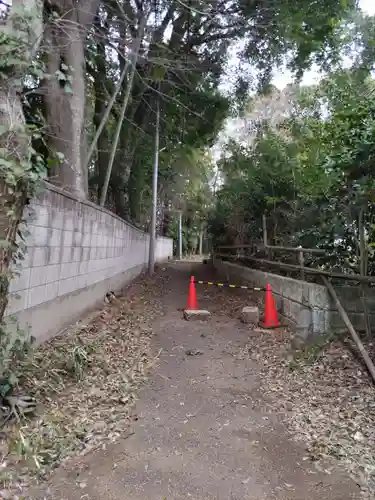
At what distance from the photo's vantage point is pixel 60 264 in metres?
5.02

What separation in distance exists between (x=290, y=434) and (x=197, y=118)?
12.1m

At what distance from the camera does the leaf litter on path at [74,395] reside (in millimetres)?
2672

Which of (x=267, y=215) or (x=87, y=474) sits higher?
(x=267, y=215)

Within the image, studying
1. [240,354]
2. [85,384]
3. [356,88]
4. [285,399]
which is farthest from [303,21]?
[85,384]

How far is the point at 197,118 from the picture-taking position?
1352 centimetres

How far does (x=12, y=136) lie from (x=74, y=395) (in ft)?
8.01

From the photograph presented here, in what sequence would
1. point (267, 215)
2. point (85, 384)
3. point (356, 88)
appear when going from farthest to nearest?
point (267, 215), point (356, 88), point (85, 384)

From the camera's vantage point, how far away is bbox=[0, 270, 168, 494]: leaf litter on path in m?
2.67

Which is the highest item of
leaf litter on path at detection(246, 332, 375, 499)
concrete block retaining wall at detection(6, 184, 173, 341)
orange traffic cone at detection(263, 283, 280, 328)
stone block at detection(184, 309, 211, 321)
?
A: concrete block retaining wall at detection(6, 184, 173, 341)

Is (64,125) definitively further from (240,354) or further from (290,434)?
(290,434)

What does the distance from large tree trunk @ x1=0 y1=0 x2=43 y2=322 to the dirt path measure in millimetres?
1390

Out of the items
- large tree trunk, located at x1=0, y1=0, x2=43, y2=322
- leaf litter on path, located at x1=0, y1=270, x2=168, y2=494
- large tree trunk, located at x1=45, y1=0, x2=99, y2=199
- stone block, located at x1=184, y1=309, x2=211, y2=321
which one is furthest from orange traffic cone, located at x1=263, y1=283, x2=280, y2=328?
large tree trunk, located at x1=0, y1=0, x2=43, y2=322

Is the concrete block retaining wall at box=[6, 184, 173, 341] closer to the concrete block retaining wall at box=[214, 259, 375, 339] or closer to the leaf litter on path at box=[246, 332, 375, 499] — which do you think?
the leaf litter on path at box=[246, 332, 375, 499]

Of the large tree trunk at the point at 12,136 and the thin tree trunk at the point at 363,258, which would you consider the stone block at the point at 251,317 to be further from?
the large tree trunk at the point at 12,136
